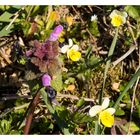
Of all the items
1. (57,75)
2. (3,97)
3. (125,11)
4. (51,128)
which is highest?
(125,11)

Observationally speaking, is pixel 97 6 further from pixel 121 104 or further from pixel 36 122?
pixel 36 122

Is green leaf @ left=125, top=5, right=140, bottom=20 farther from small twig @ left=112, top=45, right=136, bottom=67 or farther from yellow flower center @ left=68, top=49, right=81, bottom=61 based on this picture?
yellow flower center @ left=68, top=49, right=81, bottom=61

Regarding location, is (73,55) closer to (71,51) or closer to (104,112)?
(71,51)

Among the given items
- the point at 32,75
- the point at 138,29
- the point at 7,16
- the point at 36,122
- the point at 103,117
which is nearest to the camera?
the point at 32,75

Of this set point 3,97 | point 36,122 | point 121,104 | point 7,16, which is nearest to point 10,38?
point 7,16

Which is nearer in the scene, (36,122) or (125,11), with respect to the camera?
(36,122)

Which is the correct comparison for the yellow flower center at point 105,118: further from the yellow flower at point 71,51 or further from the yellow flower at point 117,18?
the yellow flower at point 117,18

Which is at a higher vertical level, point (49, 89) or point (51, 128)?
point (49, 89)

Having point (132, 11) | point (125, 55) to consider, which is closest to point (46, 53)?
point (125, 55)
